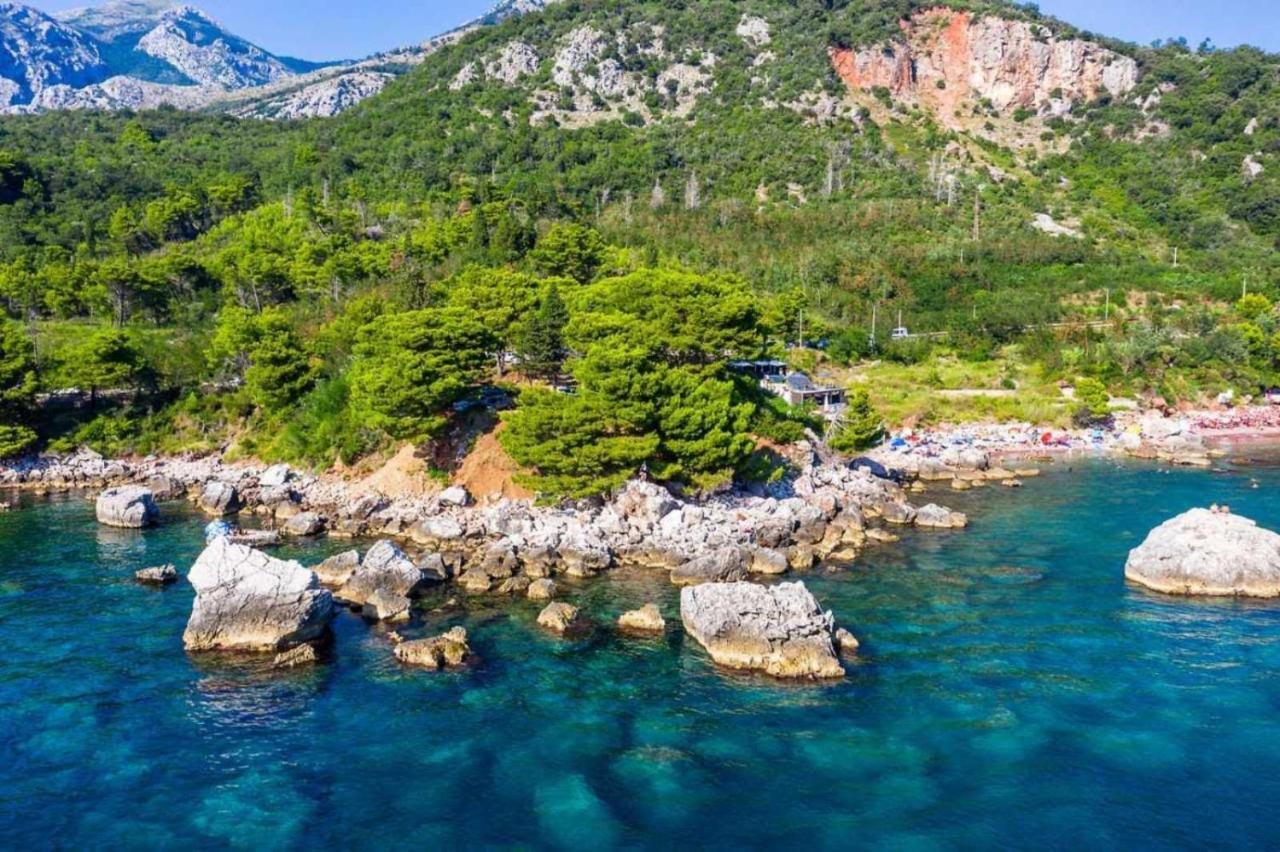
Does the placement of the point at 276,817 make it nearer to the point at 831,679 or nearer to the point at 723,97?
the point at 831,679

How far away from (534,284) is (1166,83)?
132 m

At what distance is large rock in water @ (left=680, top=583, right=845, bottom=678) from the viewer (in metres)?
25.5

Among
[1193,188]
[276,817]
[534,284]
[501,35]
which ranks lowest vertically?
[276,817]

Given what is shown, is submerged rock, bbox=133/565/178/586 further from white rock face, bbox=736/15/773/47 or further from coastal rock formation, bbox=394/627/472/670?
white rock face, bbox=736/15/773/47

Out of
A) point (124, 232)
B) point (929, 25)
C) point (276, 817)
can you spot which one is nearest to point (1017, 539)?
point (276, 817)

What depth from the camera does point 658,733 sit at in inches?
886

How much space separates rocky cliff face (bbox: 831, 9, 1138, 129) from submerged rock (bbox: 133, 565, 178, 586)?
444 ft

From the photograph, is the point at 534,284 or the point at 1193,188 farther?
the point at 1193,188

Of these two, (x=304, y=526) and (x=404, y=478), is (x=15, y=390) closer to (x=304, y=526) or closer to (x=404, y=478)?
(x=304, y=526)

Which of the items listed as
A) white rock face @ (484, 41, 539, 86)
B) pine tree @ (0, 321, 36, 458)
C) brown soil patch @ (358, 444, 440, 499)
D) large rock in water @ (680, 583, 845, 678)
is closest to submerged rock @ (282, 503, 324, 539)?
brown soil patch @ (358, 444, 440, 499)

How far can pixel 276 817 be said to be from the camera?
19219 millimetres

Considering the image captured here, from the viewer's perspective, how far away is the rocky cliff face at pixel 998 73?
14262 centimetres

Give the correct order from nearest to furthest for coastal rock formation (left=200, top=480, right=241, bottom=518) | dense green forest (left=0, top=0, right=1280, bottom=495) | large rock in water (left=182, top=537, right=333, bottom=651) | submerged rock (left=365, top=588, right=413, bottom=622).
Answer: large rock in water (left=182, top=537, right=333, bottom=651), submerged rock (left=365, top=588, right=413, bottom=622), coastal rock formation (left=200, top=480, right=241, bottom=518), dense green forest (left=0, top=0, right=1280, bottom=495)

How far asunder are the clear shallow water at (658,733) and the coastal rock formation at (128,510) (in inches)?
374
